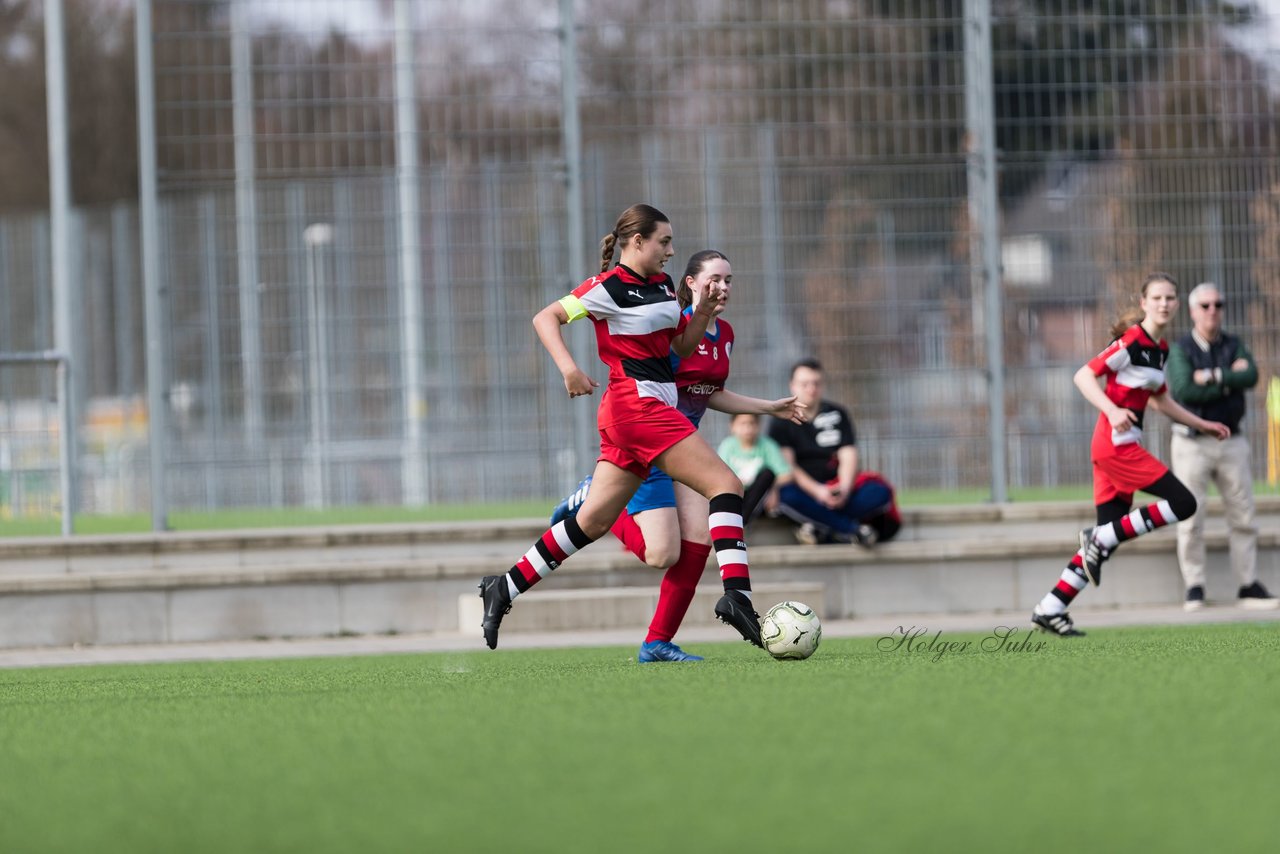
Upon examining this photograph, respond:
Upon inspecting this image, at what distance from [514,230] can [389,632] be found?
3.37 m

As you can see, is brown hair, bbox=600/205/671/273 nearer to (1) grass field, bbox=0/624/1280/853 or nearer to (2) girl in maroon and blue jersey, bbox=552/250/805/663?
(2) girl in maroon and blue jersey, bbox=552/250/805/663

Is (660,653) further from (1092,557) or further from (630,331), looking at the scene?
(1092,557)

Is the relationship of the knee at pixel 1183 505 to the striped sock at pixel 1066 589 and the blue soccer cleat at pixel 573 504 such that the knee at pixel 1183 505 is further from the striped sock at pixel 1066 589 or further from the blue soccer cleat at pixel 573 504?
the blue soccer cleat at pixel 573 504

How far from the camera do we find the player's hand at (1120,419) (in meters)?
9.77

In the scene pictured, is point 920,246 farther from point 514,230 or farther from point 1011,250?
point 514,230

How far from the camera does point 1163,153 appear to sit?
1448cm

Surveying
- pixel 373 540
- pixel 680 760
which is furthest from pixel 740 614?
pixel 373 540

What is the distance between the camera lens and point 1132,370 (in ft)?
33.0

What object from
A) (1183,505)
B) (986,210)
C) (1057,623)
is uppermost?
(986,210)

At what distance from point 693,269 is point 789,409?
29.6 inches

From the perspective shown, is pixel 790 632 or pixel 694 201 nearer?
pixel 790 632

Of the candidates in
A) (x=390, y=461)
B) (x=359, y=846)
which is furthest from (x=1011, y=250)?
(x=359, y=846)

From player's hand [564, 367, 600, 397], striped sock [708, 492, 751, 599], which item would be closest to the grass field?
striped sock [708, 492, 751, 599]

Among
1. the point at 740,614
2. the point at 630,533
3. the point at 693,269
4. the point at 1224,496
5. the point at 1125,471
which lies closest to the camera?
the point at 740,614
